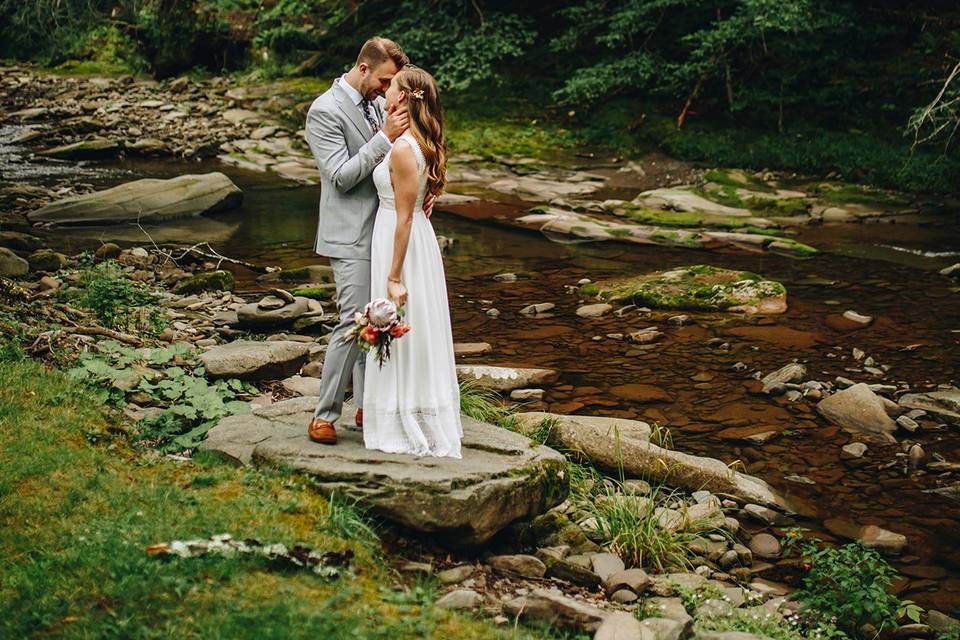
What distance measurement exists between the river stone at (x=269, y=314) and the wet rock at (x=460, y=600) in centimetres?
527

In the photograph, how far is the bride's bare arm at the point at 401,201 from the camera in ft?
15.7

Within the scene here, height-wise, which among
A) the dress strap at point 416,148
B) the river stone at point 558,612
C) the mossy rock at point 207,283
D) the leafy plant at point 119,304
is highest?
the dress strap at point 416,148

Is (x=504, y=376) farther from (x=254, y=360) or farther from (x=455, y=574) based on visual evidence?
(x=455, y=574)

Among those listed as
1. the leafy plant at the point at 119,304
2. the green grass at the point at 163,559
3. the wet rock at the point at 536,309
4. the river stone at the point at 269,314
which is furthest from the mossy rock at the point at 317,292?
the green grass at the point at 163,559

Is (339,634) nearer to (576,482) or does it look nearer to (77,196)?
(576,482)

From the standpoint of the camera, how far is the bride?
4832 millimetres

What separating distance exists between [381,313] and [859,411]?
4968 millimetres

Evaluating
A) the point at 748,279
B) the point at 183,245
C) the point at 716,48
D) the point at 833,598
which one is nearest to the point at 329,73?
the point at 716,48

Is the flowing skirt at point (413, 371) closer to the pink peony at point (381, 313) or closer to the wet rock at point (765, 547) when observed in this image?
the pink peony at point (381, 313)

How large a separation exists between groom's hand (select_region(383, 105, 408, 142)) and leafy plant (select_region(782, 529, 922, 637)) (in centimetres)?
342

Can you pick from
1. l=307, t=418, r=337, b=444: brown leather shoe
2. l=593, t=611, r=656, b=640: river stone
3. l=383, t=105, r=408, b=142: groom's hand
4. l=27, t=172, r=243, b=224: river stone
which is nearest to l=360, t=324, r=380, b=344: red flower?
l=307, t=418, r=337, b=444: brown leather shoe

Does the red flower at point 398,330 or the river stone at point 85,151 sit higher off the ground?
the red flower at point 398,330

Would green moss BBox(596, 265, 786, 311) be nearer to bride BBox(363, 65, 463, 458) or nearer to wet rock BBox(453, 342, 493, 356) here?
wet rock BBox(453, 342, 493, 356)

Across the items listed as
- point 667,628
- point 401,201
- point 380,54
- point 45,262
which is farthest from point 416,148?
point 45,262
